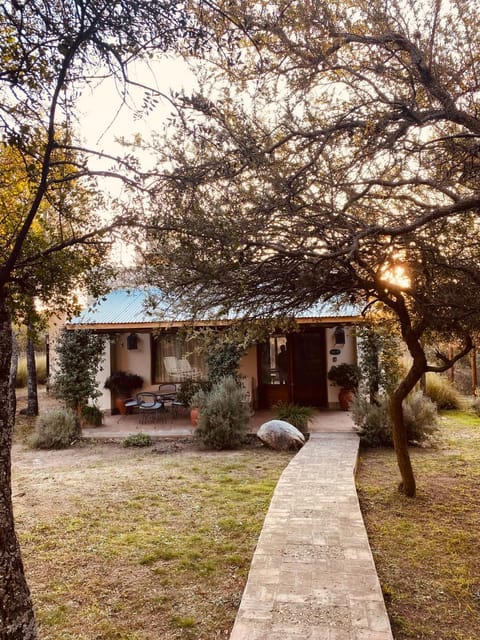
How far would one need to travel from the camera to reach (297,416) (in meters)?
12.1

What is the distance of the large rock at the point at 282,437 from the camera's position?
35.7ft

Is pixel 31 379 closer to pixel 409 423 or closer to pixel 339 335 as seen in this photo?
pixel 339 335

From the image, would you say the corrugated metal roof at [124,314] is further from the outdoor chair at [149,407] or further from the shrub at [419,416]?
the shrub at [419,416]

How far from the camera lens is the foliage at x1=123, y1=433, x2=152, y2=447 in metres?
11.6

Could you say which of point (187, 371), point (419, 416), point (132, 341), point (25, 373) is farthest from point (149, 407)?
point (25, 373)

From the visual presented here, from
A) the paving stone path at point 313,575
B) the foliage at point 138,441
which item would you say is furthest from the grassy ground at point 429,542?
the foliage at point 138,441

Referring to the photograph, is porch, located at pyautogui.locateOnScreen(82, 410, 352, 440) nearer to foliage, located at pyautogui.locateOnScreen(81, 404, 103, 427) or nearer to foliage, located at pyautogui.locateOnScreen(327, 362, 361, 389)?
foliage, located at pyautogui.locateOnScreen(81, 404, 103, 427)

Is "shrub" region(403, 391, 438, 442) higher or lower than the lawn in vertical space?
higher

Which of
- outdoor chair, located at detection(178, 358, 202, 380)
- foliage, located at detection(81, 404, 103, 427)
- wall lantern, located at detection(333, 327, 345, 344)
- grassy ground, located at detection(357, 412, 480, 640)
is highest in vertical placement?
wall lantern, located at detection(333, 327, 345, 344)

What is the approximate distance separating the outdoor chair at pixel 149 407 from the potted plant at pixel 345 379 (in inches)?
202

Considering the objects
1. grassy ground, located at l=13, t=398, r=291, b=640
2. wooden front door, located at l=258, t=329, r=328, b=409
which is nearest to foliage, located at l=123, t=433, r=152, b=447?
grassy ground, located at l=13, t=398, r=291, b=640

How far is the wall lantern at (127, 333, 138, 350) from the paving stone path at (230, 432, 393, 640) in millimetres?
9669

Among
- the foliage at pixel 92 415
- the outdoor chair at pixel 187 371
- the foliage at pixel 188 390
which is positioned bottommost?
the foliage at pixel 92 415

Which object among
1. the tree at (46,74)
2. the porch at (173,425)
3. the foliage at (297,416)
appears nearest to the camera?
the tree at (46,74)
